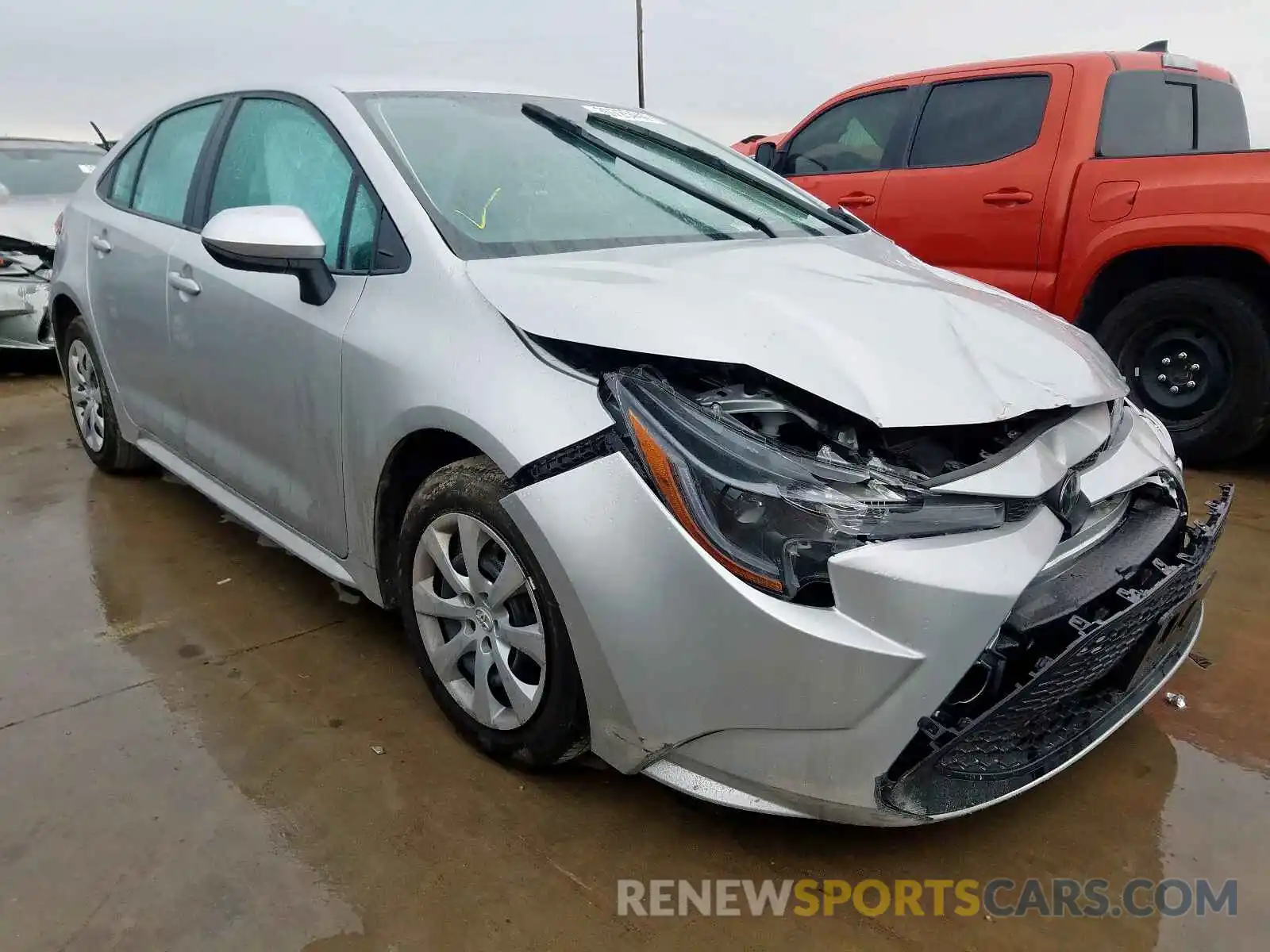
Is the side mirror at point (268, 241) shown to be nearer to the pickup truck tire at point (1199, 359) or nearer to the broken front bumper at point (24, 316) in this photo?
the pickup truck tire at point (1199, 359)

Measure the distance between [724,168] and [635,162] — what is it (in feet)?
1.44

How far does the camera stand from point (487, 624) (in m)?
2.08

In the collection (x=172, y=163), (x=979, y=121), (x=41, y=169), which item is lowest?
(x=41, y=169)

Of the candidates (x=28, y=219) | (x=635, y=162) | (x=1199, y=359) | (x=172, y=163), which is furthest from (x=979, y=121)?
(x=28, y=219)

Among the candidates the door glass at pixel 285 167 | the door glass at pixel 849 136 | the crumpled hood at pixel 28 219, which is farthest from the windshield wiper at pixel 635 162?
the crumpled hood at pixel 28 219

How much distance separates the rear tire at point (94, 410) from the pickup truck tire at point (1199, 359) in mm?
4263

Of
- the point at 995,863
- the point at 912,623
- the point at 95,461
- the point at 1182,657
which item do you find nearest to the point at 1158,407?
the point at 1182,657

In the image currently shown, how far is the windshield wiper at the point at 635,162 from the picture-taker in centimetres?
270

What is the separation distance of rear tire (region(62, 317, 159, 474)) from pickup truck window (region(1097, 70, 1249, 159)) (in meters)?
4.47

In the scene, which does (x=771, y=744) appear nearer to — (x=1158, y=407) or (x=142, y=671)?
(x=142, y=671)

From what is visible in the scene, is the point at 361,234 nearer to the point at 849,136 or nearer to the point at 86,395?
the point at 86,395

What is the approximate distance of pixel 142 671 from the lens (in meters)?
2.63

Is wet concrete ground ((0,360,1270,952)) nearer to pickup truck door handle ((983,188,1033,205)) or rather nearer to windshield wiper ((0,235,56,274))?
pickup truck door handle ((983,188,1033,205))

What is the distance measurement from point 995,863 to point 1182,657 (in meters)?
0.71
